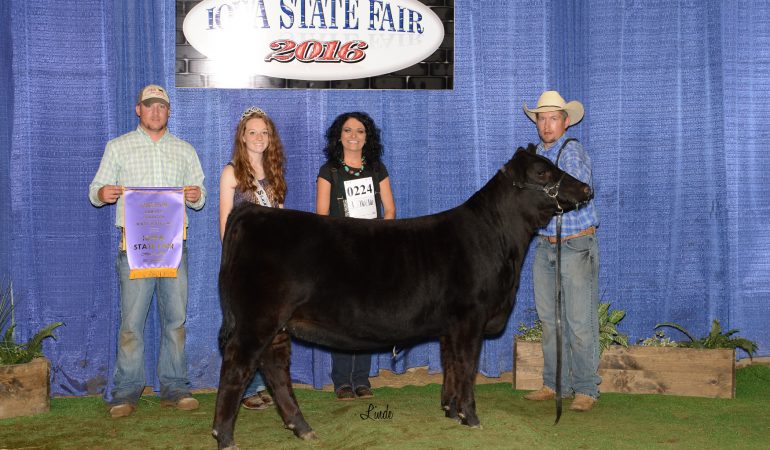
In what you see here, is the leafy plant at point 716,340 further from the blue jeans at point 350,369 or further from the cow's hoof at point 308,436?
the cow's hoof at point 308,436

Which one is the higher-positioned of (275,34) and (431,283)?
(275,34)

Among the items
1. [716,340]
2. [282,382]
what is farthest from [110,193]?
[716,340]

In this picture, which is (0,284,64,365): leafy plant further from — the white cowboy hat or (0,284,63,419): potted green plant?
the white cowboy hat

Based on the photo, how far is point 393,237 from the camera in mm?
4379

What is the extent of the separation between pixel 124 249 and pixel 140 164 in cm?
57

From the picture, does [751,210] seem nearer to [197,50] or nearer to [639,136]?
[639,136]

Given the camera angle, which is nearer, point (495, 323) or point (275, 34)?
point (495, 323)

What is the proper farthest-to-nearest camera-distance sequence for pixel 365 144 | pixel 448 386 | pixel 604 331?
pixel 604 331 < pixel 365 144 < pixel 448 386

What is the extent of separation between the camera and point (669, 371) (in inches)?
219

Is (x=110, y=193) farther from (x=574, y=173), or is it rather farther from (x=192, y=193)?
(x=574, y=173)

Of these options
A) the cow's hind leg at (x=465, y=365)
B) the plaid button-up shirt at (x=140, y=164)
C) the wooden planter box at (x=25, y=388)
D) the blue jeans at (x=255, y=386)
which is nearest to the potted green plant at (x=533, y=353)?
the cow's hind leg at (x=465, y=365)

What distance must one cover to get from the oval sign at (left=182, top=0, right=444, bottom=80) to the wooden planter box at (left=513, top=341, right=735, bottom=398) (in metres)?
2.71

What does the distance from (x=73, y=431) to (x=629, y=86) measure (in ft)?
15.5

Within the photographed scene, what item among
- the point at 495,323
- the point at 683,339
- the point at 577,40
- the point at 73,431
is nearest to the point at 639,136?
the point at 577,40
